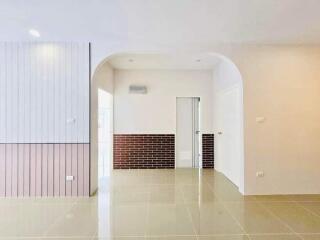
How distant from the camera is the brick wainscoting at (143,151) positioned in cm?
737

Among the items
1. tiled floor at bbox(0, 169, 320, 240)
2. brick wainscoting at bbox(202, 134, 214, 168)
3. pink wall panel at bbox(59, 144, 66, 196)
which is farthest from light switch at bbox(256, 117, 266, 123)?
pink wall panel at bbox(59, 144, 66, 196)

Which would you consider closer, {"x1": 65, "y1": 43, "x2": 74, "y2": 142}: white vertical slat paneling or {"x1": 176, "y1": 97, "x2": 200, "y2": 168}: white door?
{"x1": 65, "y1": 43, "x2": 74, "y2": 142}: white vertical slat paneling

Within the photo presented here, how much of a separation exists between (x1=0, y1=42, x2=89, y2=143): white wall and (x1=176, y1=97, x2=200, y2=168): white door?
3444 millimetres

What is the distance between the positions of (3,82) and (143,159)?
394cm

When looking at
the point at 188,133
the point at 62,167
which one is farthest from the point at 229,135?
the point at 62,167

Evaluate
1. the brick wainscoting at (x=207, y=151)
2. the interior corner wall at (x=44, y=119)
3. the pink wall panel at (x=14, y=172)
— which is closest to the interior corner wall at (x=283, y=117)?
the brick wainscoting at (x=207, y=151)

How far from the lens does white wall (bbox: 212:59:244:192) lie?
5.27 meters

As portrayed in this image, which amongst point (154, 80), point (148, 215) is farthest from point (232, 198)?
point (154, 80)

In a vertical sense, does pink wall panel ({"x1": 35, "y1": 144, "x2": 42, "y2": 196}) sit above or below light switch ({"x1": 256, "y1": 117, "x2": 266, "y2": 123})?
below

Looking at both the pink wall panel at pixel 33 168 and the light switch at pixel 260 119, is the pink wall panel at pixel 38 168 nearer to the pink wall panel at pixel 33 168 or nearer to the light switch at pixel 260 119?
the pink wall panel at pixel 33 168

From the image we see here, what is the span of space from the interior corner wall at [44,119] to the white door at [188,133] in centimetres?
342

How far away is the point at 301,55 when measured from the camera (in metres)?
4.86

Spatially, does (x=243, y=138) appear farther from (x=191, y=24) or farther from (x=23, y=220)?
(x=23, y=220)

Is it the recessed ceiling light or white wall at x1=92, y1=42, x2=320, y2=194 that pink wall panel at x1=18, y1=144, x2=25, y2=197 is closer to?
the recessed ceiling light
